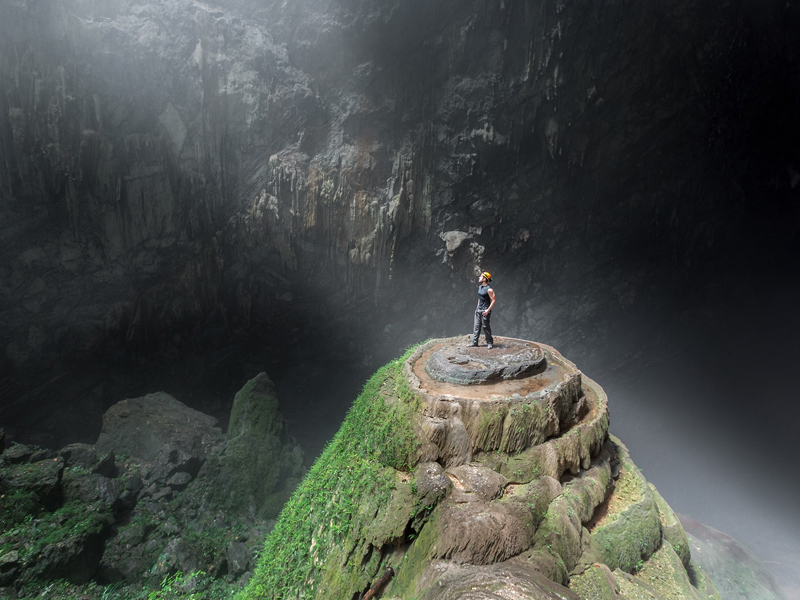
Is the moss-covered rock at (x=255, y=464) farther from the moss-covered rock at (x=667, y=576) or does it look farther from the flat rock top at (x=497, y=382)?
the moss-covered rock at (x=667, y=576)

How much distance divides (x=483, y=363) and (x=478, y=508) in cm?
277

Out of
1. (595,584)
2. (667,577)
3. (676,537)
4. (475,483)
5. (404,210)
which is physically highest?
(404,210)

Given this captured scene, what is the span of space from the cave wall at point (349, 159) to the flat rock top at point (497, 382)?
316 inches

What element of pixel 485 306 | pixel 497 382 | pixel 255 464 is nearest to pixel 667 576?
pixel 497 382

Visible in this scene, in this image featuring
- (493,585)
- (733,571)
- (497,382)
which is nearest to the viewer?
(493,585)

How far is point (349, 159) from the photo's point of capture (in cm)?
1401

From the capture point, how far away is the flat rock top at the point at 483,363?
658cm

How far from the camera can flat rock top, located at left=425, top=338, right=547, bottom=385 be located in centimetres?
658

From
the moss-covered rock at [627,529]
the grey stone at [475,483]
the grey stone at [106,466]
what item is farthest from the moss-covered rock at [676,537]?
the grey stone at [106,466]

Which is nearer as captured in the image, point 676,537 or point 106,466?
point 676,537

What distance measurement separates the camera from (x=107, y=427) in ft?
37.3

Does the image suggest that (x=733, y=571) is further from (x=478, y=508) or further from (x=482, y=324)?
(x=478, y=508)

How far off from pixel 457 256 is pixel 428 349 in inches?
303

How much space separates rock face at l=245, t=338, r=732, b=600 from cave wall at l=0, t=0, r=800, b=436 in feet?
30.4
